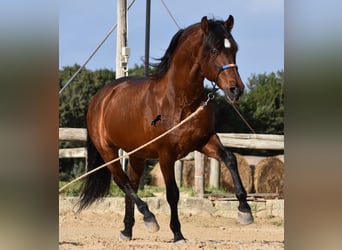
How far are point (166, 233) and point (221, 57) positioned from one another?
3.12 metres

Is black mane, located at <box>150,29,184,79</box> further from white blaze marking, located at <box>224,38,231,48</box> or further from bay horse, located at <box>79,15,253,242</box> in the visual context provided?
white blaze marking, located at <box>224,38,231,48</box>

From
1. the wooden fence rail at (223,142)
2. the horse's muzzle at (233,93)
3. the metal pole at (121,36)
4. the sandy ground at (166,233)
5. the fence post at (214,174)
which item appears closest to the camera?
the horse's muzzle at (233,93)

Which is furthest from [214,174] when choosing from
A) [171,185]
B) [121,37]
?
[171,185]

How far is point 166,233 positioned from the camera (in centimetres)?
659

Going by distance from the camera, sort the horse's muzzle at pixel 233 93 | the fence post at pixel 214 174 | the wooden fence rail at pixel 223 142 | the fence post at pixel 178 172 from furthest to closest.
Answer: the fence post at pixel 178 172
the fence post at pixel 214 174
the wooden fence rail at pixel 223 142
the horse's muzzle at pixel 233 93

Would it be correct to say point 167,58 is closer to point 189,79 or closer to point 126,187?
point 189,79

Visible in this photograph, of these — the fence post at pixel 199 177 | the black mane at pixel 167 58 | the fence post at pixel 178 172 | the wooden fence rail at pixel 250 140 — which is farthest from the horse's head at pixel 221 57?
the fence post at pixel 178 172

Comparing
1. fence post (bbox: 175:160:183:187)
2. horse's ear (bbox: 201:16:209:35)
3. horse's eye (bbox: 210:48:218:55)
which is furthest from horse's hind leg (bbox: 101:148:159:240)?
fence post (bbox: 175:160:183:187)

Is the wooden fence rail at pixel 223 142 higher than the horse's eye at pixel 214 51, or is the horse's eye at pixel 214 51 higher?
the horse's eye at pixel 214 51

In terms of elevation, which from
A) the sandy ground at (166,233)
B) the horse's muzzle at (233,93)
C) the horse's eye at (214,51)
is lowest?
the sandy ground at (166,233)

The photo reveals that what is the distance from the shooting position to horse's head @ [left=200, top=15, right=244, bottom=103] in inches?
156

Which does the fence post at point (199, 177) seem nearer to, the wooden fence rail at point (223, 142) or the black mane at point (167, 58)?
the wooden fence rail at point (223, 142)

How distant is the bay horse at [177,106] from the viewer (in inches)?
164
